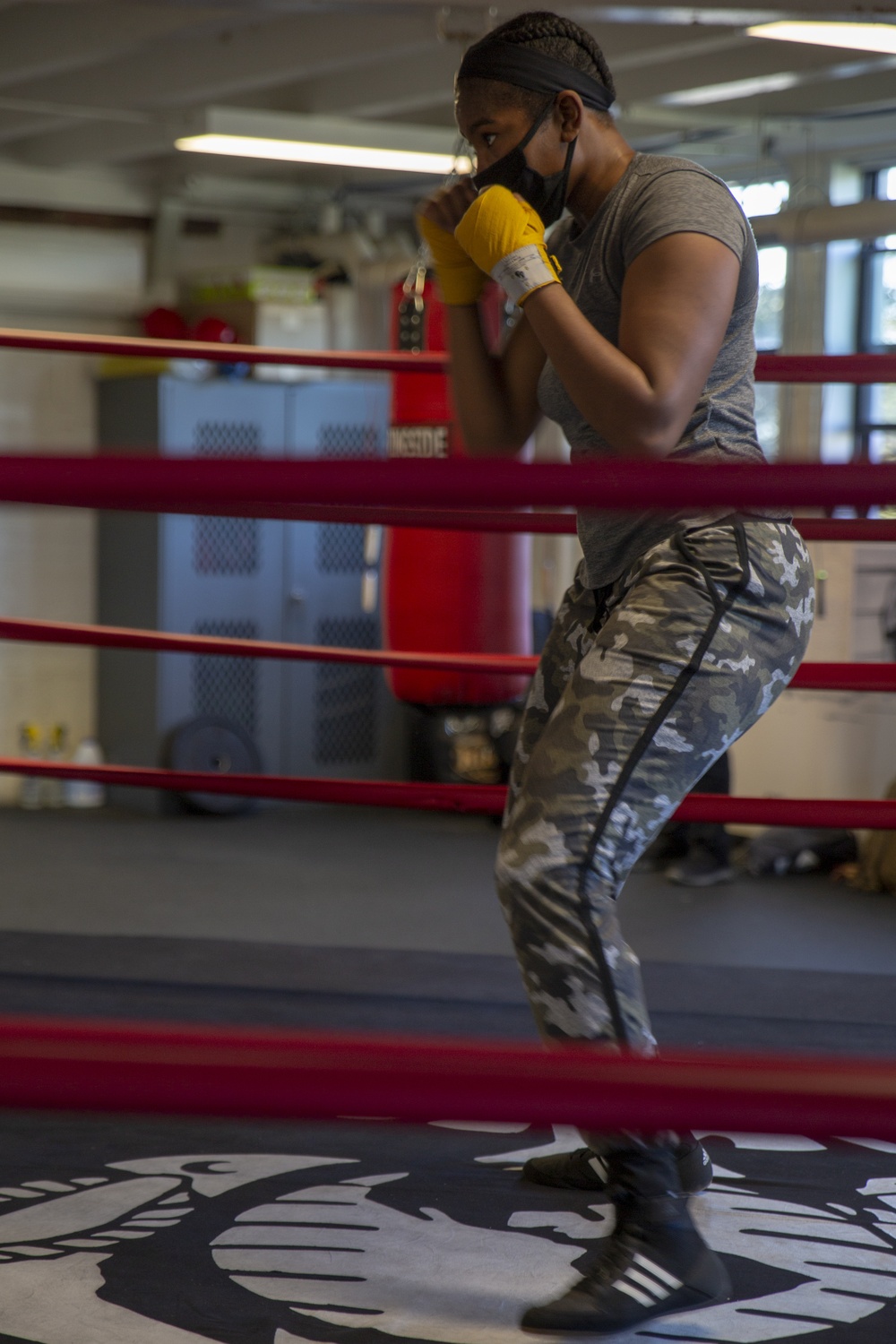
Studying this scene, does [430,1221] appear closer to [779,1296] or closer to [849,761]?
[779,1296]

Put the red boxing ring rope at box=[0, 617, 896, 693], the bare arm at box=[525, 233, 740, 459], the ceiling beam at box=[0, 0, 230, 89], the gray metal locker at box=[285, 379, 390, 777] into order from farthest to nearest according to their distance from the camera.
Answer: the gray metal locker at box=[285, 379, 390, 777]
the ceiling beam at box=[0, 0, 230, 89]
the red boxing ring rope at box=[0, 617, 896, 693]
the bare arm at box=[525, 233, 740, 459]

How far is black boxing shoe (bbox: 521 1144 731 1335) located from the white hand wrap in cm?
83

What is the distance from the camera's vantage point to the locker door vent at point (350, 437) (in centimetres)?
638

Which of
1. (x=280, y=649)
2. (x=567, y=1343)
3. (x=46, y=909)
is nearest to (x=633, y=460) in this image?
(x=567, y=1343)

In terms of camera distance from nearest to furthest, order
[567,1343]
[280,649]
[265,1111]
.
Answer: [265,1111] < [567,1343] < [280,649]

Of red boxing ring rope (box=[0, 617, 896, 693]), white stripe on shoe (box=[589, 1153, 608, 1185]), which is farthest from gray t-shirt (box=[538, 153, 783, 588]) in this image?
red boxing ring rope (box=[0, 617, 896, 693])

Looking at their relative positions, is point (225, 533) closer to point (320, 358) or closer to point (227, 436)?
point (227, 436)

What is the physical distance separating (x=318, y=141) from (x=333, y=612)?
6.60 ft

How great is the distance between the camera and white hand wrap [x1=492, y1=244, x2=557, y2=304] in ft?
4.66

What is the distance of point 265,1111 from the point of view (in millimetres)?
795

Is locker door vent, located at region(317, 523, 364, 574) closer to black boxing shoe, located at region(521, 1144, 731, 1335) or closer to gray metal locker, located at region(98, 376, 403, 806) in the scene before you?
gray metal locker, located at region(98, 376, 403, 806)

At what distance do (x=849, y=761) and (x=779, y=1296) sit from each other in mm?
4026

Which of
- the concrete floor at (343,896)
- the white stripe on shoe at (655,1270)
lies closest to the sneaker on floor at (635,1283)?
the white stripe on shoe at (655,1270)

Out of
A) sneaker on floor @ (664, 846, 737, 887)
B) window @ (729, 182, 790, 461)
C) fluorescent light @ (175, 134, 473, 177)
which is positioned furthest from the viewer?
window @ (729, 182, 790, 461)
